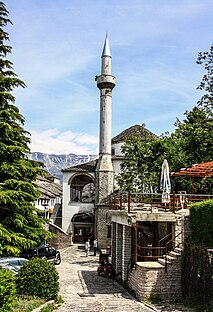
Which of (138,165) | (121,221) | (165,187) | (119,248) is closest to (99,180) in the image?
(138,165)

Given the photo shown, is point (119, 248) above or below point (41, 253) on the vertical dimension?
above

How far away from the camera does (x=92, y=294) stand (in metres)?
17.5

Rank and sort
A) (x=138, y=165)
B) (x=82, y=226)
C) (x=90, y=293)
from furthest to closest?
1. (x=82, y=226)
2. (x=138, y=165)
3. (x=90, y=293)

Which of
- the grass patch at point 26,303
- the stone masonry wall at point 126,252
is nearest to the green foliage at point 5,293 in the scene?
the grass patch at point 26,303

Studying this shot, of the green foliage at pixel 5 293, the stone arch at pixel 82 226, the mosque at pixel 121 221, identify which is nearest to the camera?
the green foliage at pixel 5 293

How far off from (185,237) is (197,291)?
2.70 m

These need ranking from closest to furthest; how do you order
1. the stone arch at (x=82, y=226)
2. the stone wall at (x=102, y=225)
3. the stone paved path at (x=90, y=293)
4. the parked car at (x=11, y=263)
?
the stone paved path at (x=90, y=293), the parked car at (x=11, y=263), the stone wall at (x=102, y=225), the stone arch at (x=82, y=226)

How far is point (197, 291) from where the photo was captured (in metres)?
14.4

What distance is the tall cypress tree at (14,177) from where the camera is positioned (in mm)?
20531

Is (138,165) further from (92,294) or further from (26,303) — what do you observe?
(26,303)

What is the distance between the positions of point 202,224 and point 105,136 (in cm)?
2708

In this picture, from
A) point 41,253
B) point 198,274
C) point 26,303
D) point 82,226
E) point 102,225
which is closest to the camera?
point 26,303

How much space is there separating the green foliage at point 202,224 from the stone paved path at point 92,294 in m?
2.57

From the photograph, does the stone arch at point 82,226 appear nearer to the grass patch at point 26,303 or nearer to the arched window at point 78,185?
the arched window at point 78,185
